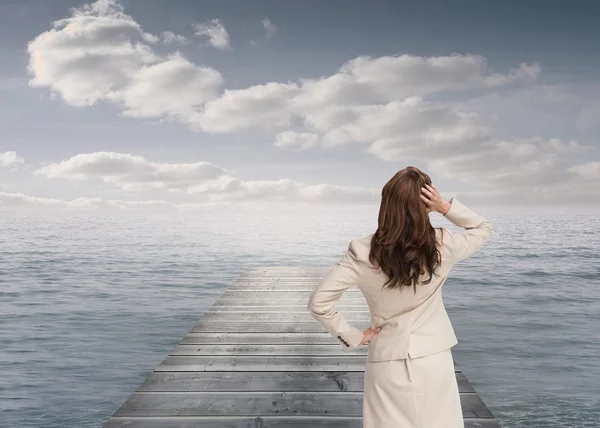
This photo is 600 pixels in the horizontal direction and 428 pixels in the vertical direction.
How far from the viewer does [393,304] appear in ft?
6.66

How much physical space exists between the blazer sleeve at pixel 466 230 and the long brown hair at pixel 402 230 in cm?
20

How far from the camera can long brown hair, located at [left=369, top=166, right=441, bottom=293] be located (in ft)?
6.15

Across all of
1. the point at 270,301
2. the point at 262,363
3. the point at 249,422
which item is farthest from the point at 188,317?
the point at 249,422

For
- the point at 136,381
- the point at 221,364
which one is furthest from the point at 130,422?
the point at 136,381

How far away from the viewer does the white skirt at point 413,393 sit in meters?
2.03

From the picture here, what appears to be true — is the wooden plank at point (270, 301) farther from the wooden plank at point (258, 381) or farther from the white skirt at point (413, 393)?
the white skirt at point (413, 393)

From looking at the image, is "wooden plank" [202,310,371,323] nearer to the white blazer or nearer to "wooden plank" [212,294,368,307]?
"wooden plank" [212,294,368,307]

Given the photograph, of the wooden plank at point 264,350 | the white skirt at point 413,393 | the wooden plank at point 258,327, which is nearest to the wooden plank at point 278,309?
the wooden plank at point 258,327

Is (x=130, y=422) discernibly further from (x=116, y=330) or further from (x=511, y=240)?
(x=511, y=240)

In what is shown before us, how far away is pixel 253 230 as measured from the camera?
4088 cm

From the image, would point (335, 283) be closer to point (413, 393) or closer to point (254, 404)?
point (413, 393)

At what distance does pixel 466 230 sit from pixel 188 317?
1211cm

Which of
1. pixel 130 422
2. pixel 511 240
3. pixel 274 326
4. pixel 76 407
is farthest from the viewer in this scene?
pixel 511 240

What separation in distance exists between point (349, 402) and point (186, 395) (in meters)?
1.04
